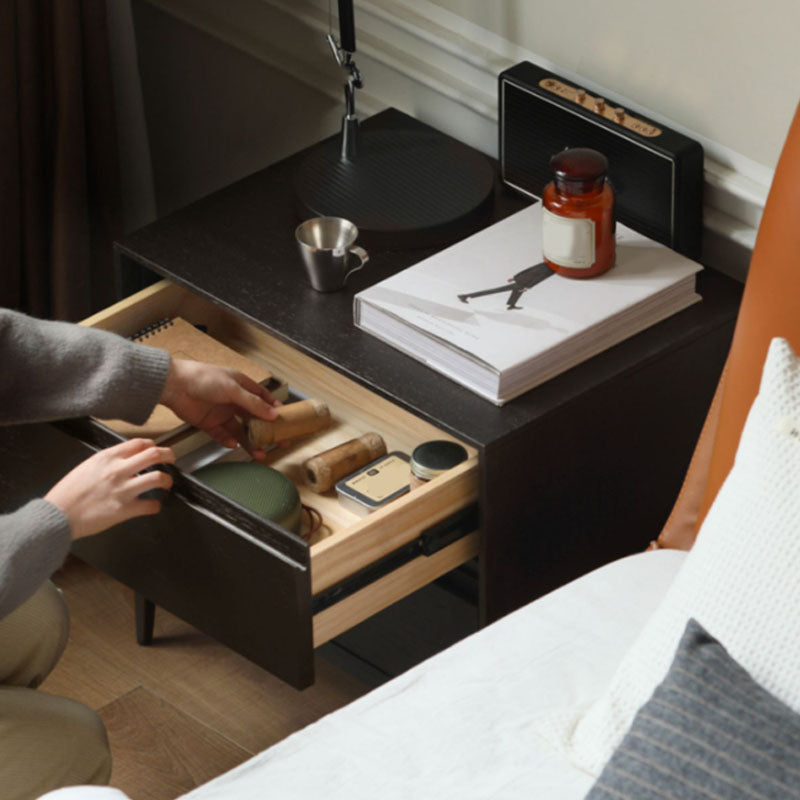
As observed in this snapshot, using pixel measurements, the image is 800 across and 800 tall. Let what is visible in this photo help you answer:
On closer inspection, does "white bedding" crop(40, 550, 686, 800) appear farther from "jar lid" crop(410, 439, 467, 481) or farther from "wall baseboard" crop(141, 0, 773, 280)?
"wall baseboard" crop(141, 0, 773, 280)

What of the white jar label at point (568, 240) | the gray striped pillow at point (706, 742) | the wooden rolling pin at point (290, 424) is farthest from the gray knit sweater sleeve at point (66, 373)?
the gray striped pillow at point (706, 742)

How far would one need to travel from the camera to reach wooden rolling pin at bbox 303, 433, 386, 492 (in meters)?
1.57

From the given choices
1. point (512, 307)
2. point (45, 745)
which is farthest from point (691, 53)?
point (45, 745)

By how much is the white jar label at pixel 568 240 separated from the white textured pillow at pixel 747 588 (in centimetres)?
43

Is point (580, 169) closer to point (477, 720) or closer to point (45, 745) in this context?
point (477, 720)

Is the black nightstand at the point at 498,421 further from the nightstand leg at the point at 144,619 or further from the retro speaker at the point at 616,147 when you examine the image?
the nightstand leg at the point at 144,619

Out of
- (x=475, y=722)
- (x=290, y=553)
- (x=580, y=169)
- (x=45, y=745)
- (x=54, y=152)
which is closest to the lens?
(x=475, y=722)

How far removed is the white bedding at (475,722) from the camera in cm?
115

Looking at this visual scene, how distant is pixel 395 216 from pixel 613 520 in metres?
0.44

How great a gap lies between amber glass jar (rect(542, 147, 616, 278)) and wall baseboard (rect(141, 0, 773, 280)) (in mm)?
169

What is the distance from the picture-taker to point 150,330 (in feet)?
5.74

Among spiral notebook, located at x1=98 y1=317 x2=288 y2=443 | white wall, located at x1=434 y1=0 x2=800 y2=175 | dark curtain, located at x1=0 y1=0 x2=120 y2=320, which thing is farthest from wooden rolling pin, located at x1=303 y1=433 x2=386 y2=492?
dark curtain, located at x1=0 y1=0 x2=120 y2=320

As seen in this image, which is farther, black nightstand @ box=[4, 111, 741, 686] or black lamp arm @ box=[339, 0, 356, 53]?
black lamp arm @ box=[339, 0, 356, 53]

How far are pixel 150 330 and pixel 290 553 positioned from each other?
19.6 inches
